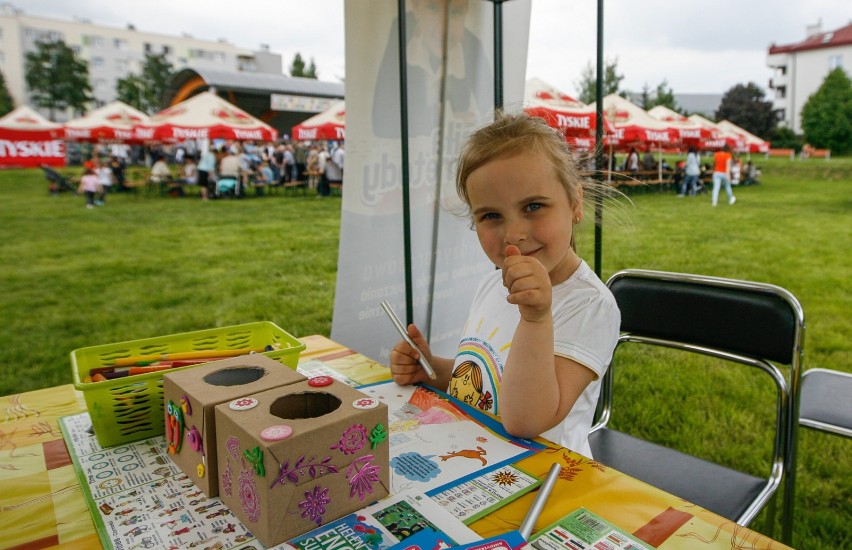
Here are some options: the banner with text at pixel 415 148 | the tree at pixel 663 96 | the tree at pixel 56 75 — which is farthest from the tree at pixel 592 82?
the tree at pixel 56 75

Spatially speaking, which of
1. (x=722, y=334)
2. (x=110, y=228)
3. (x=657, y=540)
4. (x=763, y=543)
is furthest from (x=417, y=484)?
(x=110, y=228)

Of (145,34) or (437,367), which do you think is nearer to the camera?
(437,367)

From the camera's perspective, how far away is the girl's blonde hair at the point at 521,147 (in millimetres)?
1004

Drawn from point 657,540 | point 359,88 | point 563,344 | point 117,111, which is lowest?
point 657,540

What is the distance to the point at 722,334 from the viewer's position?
141 cm

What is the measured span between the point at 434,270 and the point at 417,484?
1.66 m

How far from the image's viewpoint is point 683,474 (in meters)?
1.35

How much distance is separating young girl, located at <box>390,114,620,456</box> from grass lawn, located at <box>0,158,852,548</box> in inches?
9.8

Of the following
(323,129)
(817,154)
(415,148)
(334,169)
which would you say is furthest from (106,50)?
(415,148)

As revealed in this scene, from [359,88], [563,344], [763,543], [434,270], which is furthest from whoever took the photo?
[434,270]

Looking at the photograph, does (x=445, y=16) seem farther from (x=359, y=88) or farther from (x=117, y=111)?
(x=117, y=111)

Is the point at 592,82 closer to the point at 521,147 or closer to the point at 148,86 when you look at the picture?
the point at 521,147

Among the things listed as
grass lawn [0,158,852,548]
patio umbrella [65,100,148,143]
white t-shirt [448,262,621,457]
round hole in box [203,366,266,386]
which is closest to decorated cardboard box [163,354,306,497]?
round hole in box [203,366,266,386]

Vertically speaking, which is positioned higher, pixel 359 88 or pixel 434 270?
pixel 359 88
